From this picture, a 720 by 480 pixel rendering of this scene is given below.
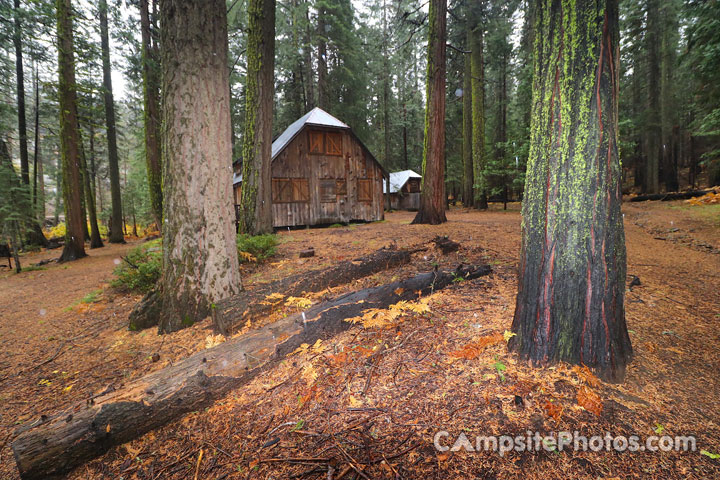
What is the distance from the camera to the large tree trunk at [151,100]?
11.4 m

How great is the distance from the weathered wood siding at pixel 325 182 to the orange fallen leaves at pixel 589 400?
14.7 metres

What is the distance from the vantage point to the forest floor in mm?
1675

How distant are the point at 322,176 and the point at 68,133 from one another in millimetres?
10732

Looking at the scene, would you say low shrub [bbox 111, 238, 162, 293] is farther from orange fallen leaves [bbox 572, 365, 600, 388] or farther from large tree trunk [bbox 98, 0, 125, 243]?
large tree trunk [bbox 98, 0, 125, 243]

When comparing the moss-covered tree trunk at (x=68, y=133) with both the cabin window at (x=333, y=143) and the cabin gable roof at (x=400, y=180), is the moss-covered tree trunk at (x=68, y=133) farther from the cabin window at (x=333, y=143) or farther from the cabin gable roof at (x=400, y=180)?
the cabin gable roof at (x=400, y=180)

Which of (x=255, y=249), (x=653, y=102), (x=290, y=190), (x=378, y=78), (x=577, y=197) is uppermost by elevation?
(x=378, y=78)

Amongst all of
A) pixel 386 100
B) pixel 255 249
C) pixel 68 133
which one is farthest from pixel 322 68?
pixel 255 249

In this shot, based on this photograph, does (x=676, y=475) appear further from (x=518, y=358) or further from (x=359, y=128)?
(x=359, y=128)

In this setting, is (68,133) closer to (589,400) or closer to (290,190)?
(290,190)

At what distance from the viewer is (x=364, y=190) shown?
17625mm

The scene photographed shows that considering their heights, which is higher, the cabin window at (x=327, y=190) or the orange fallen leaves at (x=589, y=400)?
the cabin window at (x=327, y=190)

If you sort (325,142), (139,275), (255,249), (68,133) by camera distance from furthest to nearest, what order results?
(325,142) → (68,133) → (255,249) → (139,275)

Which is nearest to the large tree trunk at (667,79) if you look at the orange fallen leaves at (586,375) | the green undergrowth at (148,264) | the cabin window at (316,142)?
the cabin window at (316,142)

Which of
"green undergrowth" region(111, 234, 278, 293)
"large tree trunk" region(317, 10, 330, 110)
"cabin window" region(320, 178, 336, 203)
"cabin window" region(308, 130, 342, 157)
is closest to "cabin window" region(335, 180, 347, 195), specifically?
"cabin window" region(320, 178, 336, 203)
